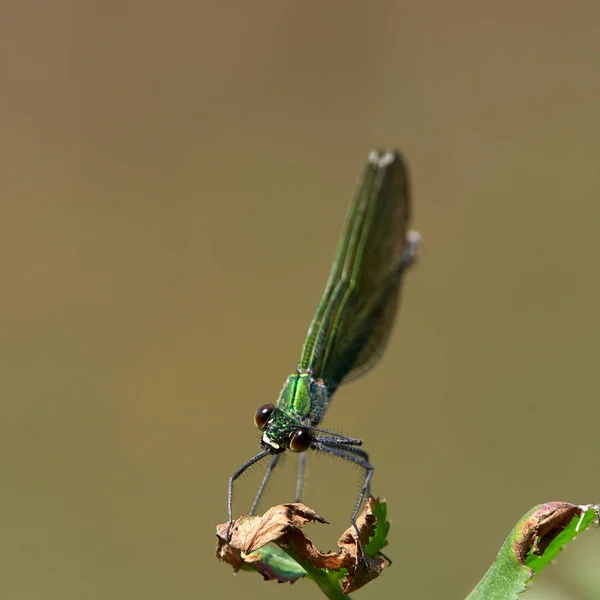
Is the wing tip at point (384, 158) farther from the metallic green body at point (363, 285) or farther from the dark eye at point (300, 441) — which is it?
the dark eye at point (300, 441)

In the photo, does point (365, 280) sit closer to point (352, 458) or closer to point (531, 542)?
point (352, 458)

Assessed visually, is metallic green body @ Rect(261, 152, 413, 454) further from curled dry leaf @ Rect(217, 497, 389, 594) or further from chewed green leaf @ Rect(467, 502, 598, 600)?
chewed green leaf @ Rect(467, 502, 598, 600)

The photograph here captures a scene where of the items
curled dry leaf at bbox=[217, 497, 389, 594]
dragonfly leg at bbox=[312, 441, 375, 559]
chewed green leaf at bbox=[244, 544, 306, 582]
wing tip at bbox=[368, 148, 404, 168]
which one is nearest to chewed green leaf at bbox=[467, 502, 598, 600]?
curled dry leaf at bbox=[217, 497, 389, 594]

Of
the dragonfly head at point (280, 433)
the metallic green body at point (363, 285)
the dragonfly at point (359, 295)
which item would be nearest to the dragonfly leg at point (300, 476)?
the dragonfly at point (359, 295)

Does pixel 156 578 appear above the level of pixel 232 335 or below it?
below

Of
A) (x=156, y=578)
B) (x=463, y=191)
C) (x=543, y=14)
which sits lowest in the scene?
(x=156, y=578)

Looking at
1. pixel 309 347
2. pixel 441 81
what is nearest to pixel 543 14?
pixel 441 81

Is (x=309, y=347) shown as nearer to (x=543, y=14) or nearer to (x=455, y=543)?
(x=455, y=543)
